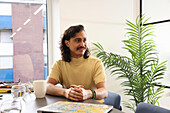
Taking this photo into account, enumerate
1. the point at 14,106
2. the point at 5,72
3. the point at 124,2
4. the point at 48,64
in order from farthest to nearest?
1. the point at 124,2
2. the point at 48,64
3. the point at 5,72
4. the point at 14,106

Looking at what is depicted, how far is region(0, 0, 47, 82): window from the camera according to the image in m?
2.95

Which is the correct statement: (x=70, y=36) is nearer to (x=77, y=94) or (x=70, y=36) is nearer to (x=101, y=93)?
(x=101, y=93)

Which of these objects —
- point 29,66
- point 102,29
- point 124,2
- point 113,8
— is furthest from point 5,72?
point 124,2

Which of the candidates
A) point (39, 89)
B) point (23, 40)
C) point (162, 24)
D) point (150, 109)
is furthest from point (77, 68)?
point (162, 24)

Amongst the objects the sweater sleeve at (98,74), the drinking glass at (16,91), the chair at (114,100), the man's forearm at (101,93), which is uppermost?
the sweater sleeve at (98,74)

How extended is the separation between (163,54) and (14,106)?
2853 millimetres

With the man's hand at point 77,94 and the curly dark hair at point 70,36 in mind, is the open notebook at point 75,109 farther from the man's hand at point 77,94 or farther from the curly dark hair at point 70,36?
the curly dark hair at point 70,36

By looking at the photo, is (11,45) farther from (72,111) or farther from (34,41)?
(72,111)

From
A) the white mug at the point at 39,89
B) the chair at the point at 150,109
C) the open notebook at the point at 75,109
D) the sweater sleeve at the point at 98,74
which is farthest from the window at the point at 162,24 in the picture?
the open notebook at the point at 75,109

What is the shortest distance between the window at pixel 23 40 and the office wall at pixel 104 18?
0.45m

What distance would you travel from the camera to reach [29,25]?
3059 millimetres

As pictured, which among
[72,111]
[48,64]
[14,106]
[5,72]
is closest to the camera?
[14,106]

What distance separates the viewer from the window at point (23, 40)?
2.95 m

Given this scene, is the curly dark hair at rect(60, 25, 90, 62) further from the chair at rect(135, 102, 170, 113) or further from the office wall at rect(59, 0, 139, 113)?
the chair at rect(135, 102, 170, 113)
